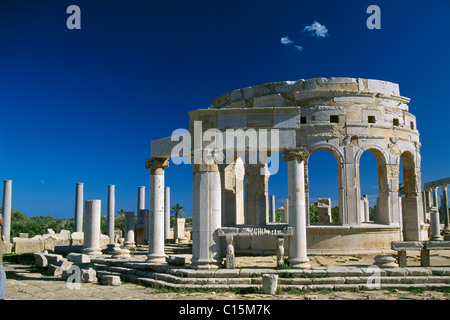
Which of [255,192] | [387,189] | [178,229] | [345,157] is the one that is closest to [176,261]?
[255,192]

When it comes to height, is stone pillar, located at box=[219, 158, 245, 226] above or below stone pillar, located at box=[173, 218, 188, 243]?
above

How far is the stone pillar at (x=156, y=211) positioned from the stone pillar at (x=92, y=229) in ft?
14.1

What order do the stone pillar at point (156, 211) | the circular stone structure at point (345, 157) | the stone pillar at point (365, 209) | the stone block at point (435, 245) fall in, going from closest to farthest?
the stone block at point (435, 245)
the stone pillar at point (156, 211)
the circular stone structure at point (345, 157)
the stone pillar at point (365, 209)

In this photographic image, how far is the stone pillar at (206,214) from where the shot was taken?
460 inches

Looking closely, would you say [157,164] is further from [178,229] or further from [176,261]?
[178,229]

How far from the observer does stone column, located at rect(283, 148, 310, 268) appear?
1157cm

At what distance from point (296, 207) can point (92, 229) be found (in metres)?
9.34

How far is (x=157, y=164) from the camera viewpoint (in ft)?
45.8

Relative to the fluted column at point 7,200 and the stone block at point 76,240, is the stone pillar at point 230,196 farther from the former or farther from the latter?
the fluted column at point 7,200

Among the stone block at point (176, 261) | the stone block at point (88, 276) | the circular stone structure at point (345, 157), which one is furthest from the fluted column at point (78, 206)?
the stone block at point (176, 261)

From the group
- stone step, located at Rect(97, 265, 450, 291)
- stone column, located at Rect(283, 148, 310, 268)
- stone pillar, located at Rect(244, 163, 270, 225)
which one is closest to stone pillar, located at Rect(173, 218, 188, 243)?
stone pillar, located at Rect(244, 163, 270, 225)

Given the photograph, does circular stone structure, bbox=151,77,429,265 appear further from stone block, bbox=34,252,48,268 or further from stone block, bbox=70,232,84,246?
stone block, bbox=70,232,84,246

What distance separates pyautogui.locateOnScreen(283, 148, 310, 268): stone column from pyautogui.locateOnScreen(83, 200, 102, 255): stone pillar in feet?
29.5
